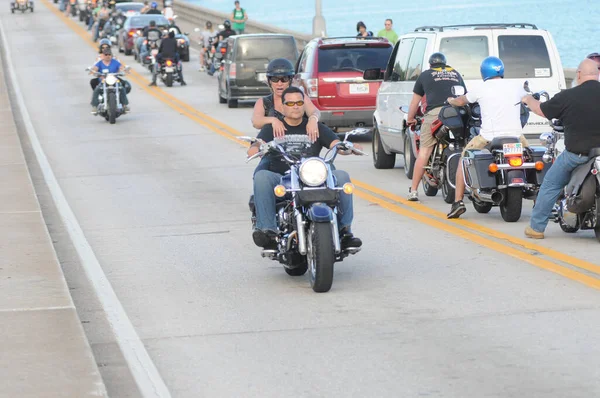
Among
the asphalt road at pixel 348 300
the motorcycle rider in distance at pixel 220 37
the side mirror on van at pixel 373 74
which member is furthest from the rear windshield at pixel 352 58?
the motorcycle rider in distance at pixel 220 37

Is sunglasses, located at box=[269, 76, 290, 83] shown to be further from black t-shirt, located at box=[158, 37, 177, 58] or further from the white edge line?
black t-shirt, located at box=[158, 37, 177, 58]

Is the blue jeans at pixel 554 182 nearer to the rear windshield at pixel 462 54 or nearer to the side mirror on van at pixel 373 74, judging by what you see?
the rear windshield at pixel 462 54

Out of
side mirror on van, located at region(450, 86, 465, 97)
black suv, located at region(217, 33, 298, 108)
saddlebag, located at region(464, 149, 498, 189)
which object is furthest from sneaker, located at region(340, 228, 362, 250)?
black suv, located at region(217, 33, 298, 108)

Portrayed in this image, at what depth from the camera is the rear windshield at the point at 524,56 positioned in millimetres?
16891

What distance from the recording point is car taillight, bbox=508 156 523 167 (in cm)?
1316

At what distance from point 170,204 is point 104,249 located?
3.47 metres

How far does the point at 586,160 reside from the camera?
11.7 metres

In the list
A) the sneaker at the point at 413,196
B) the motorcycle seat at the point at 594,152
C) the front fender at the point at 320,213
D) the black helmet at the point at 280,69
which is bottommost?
the sneaker at the point at 413,196

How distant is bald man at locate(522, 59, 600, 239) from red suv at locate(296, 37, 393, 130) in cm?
1172

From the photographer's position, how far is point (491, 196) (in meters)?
13.4

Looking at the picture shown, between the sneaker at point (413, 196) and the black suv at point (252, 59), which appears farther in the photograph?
the black suv at point (252, 59)

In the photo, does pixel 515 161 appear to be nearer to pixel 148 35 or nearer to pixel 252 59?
pixel 252 59

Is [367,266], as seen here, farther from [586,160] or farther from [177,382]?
[177,382]

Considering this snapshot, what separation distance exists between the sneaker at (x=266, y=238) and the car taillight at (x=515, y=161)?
12.0ft
